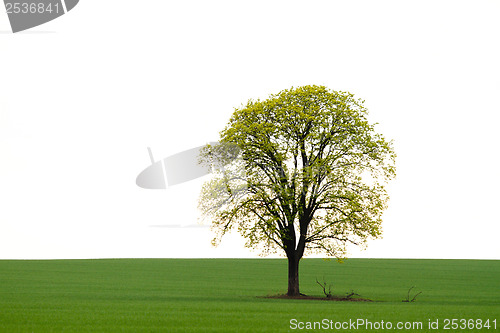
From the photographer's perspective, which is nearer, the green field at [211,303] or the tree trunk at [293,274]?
the green field at [211,303]

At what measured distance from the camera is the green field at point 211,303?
3181 centimetres

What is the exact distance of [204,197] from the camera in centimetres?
4600

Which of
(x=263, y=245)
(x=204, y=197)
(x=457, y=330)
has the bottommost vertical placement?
(x=457, y=330)

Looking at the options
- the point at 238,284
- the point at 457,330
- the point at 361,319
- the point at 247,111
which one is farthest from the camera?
the point at 238,284

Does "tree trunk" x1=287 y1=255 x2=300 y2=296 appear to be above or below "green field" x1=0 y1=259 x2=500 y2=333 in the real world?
above

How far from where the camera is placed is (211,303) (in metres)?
42.2

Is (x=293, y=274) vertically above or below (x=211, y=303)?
above

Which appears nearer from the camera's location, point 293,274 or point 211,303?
point 211,303

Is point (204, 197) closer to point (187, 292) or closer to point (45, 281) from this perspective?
point (187, 292)

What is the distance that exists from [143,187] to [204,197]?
28.6 feet

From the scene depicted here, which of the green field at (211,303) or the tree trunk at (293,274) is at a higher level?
the tree trunk at (293,274)

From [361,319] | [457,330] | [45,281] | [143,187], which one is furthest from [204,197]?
[45,281]

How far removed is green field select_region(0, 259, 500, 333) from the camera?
104 ft

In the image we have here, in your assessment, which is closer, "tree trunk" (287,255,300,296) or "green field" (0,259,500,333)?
"green field" (0,259,500,333)
